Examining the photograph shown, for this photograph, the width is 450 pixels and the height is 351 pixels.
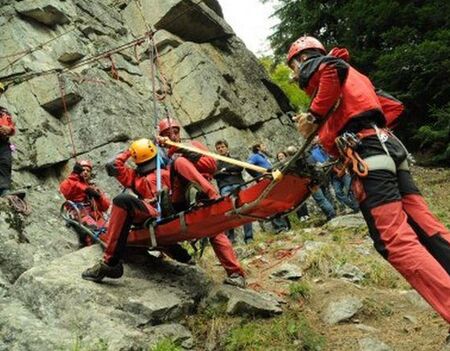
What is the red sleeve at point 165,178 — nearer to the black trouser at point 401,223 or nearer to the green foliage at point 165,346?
the green foliage at point 165,346

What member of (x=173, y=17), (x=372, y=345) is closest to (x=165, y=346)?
(x=372, y=345)

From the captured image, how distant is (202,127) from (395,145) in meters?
11.1

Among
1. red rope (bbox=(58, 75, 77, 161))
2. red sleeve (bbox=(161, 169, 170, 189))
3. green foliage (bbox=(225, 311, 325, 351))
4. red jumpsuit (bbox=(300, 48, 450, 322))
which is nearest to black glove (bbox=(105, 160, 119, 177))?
red sleeve (bbox=(161, 169, 170, 189))

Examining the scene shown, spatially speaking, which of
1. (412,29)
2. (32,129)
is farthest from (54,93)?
(412,29)

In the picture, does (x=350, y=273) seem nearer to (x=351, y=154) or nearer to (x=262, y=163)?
(x=351, y=154)

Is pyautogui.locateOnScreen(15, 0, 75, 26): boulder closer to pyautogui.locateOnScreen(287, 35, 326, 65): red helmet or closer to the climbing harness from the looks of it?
pyautogui.locateOnScreen(287, 35, 326, 65): red helmet

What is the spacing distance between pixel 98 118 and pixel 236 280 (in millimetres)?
7444

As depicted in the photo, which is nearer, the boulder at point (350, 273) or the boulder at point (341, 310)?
the boulder at point (341, 310)

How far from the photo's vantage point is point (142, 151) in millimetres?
6152

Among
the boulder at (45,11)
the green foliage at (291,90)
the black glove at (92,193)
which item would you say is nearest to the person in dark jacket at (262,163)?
the black glove at (92,193)

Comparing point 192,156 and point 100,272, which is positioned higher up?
point 192,156

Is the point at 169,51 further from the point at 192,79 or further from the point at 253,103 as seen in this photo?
the point at 253,103

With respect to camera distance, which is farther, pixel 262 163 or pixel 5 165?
pixel 262 163

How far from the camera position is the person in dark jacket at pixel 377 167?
3.59m
